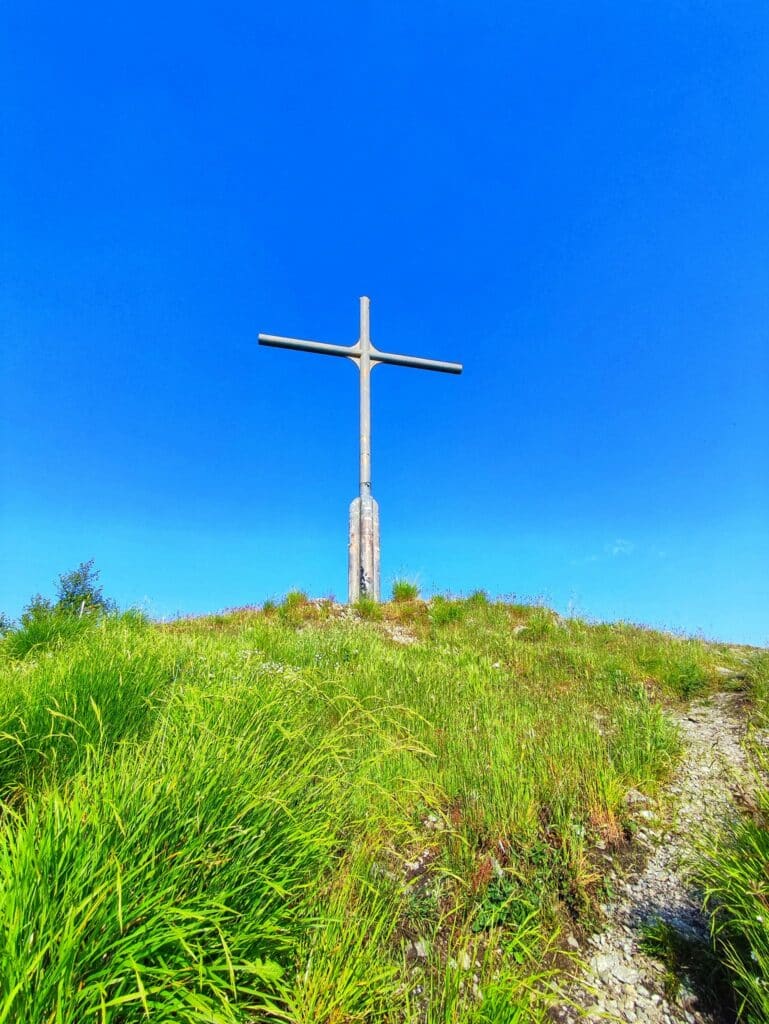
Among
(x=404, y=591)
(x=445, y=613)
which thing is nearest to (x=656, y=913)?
(x=445, y=613)

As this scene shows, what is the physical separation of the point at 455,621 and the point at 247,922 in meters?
8.16

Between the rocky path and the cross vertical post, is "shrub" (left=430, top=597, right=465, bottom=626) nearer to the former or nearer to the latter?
the cross vertical post

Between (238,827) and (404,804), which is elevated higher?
(238,827)

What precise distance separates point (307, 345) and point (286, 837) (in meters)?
11.9

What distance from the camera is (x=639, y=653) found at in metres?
7.21

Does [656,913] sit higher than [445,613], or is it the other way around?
[445,613]

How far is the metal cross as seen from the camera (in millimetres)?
11695

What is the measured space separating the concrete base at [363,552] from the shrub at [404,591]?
512 millimetres

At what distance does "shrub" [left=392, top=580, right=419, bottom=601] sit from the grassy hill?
6883mm

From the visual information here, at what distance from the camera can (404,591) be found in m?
11.9

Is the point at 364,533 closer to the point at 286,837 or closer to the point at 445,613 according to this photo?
the point at 445,613

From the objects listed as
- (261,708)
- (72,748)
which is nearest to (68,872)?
(261,708)

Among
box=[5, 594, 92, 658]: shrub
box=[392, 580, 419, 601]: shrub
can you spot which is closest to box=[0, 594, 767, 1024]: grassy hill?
box=[5, 594, 92, 658]: shrub

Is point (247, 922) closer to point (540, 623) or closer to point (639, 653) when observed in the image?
point (639, 653)
